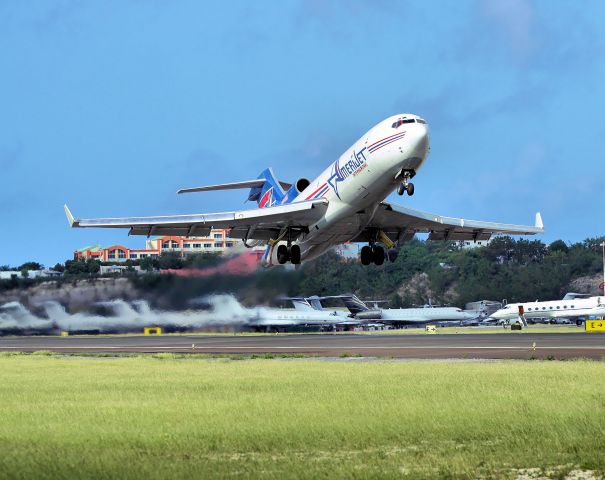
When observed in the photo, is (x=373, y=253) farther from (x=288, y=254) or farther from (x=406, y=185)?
(x=406, y=185)

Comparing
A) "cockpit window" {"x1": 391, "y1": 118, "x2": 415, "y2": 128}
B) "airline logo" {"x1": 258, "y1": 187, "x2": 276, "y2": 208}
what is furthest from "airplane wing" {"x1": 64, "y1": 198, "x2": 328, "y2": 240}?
"cockpit window" {"x1": 391, "y1": 118, "x2": 415, "y2": 128}

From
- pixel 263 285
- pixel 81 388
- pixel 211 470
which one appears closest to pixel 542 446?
pixel 211 470

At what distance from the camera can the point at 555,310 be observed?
101625 mm

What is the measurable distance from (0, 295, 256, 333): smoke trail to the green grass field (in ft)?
132

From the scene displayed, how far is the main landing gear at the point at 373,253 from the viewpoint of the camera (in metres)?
46.8

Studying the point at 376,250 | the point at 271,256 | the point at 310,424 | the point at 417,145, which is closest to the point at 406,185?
the point at 417,145

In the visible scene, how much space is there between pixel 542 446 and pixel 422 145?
22372 mm

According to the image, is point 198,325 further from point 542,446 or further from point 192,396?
point 542,446

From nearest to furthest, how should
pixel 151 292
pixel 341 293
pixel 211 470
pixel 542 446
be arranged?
1. pixel 211 470
2. pixel 542 446
3. pixel 151 292
4. pixel 341 293

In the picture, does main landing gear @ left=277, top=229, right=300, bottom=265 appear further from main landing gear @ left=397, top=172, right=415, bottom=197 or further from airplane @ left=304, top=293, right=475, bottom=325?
airplane @ left=304, top=293, right=475, bottom=325

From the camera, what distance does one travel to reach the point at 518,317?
101m

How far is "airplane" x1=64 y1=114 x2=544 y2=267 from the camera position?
36844 mm

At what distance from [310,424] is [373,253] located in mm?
29706

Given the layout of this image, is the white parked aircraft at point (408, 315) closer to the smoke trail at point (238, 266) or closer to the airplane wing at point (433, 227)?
the smoke trail at point (238, 266)
